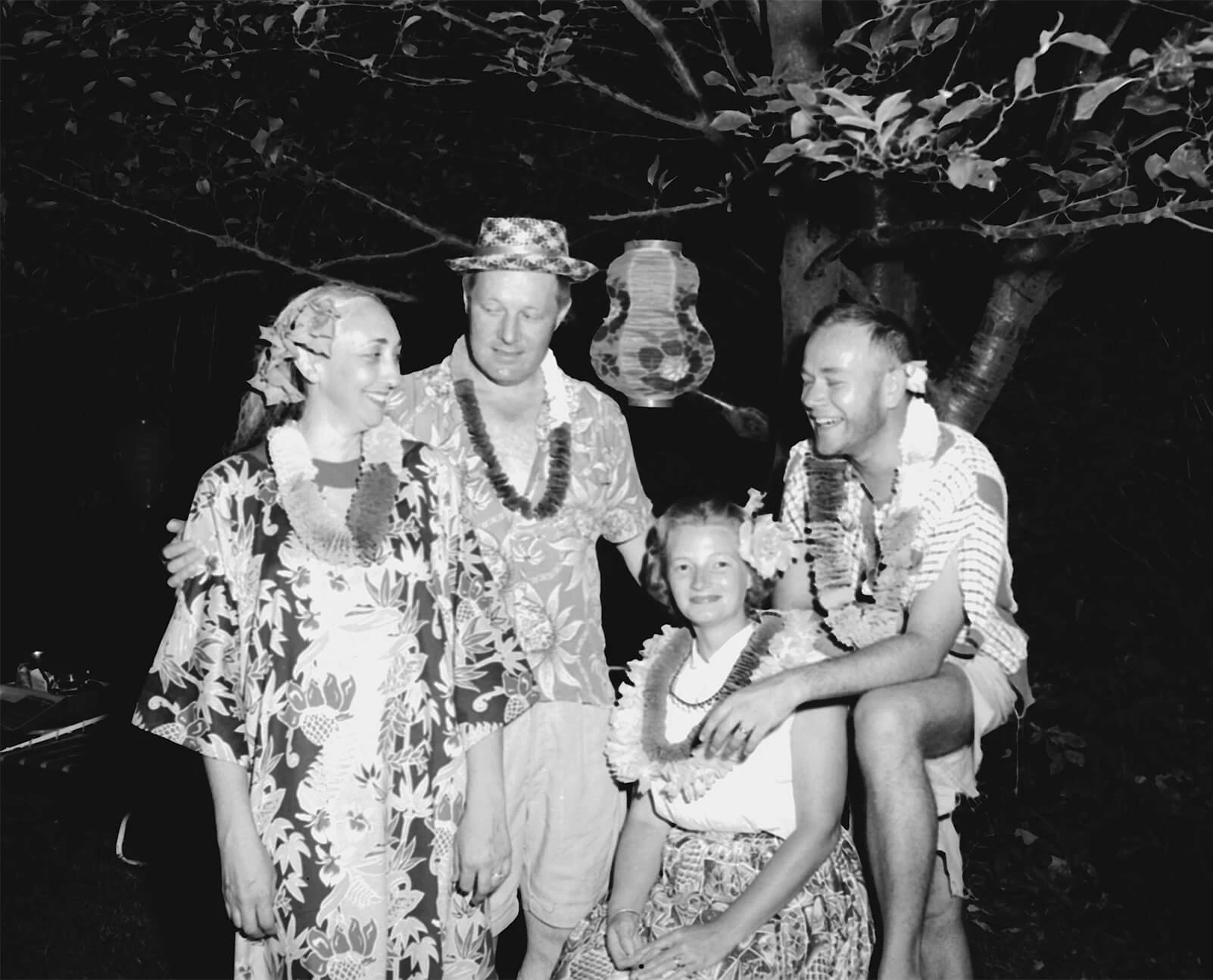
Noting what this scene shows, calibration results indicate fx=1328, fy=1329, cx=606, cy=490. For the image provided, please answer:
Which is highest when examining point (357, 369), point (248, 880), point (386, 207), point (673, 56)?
point (673, 56)

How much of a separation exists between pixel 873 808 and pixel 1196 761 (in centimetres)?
255

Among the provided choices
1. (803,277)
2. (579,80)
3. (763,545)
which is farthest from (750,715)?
(579,80)

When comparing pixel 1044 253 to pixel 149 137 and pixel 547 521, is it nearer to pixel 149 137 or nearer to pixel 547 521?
pixel 547 521

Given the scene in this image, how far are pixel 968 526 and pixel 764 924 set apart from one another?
0.92 meters

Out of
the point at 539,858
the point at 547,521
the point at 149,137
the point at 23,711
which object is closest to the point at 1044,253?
the point at 547,521

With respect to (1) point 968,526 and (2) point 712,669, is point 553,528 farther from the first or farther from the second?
(1) point 968,526

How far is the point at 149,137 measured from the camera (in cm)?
459

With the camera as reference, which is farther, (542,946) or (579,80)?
(579,80)

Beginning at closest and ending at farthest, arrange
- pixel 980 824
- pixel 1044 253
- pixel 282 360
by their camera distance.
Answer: pixel 282 360 → pixel 1044 253 → pixel 980 824

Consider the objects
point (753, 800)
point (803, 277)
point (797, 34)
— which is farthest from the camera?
point (803, 277)

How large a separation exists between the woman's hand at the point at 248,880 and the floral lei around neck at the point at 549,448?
37.6 inches

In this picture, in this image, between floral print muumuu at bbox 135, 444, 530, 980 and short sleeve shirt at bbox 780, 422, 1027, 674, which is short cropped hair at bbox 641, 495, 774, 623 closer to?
short sleeve shirt at bbox 780, 422, 1027, 674

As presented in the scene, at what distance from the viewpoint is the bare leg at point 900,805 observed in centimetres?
260

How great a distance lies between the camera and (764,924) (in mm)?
2576
